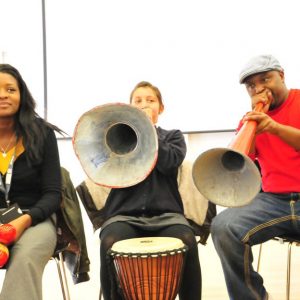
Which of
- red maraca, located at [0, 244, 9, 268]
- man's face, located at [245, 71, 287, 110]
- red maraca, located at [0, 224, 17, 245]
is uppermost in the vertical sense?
man's face, located at [245, 71, 287, 110]

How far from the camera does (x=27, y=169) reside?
2.24 m

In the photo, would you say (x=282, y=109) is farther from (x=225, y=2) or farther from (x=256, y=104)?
(x=225, y=2)

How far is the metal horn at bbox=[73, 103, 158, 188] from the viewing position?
85.3 inches

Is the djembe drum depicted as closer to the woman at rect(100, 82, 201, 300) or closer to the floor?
the woman at rect(100, 82, 201, 300)

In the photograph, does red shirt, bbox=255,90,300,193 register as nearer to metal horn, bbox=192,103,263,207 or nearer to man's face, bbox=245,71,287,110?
man's face, bbox=245,71,287,110

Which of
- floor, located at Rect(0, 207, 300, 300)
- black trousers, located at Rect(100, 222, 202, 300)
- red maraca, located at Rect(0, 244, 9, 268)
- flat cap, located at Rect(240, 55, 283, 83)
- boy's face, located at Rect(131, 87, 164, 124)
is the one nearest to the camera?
red maraca, located at Rect(0, 244, 9, 268)

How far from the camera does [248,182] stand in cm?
197

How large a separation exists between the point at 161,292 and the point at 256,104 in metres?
0.91

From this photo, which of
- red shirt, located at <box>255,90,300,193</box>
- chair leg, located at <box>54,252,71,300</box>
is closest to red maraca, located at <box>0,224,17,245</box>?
chair leg, located at <box>54,252,71,300</box>

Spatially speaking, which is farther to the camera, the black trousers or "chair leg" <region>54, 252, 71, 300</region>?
"chair leg" <region>54, 252, 71, 300</region>

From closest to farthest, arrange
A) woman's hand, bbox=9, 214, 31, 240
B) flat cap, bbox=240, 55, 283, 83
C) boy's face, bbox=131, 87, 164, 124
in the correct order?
woman's hand, bbox=9, 214, 31, 240 < flat cap, bbox=240, 55, 283, 83 < boy's face, bbox=131, 87, 164, 124

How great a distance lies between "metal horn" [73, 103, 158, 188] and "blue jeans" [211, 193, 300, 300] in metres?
0.43

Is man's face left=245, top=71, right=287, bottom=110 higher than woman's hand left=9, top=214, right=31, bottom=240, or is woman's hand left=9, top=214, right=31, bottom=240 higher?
man's face left=245, top=71, right=287, bottom=110

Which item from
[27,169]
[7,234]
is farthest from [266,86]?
[7,234]
